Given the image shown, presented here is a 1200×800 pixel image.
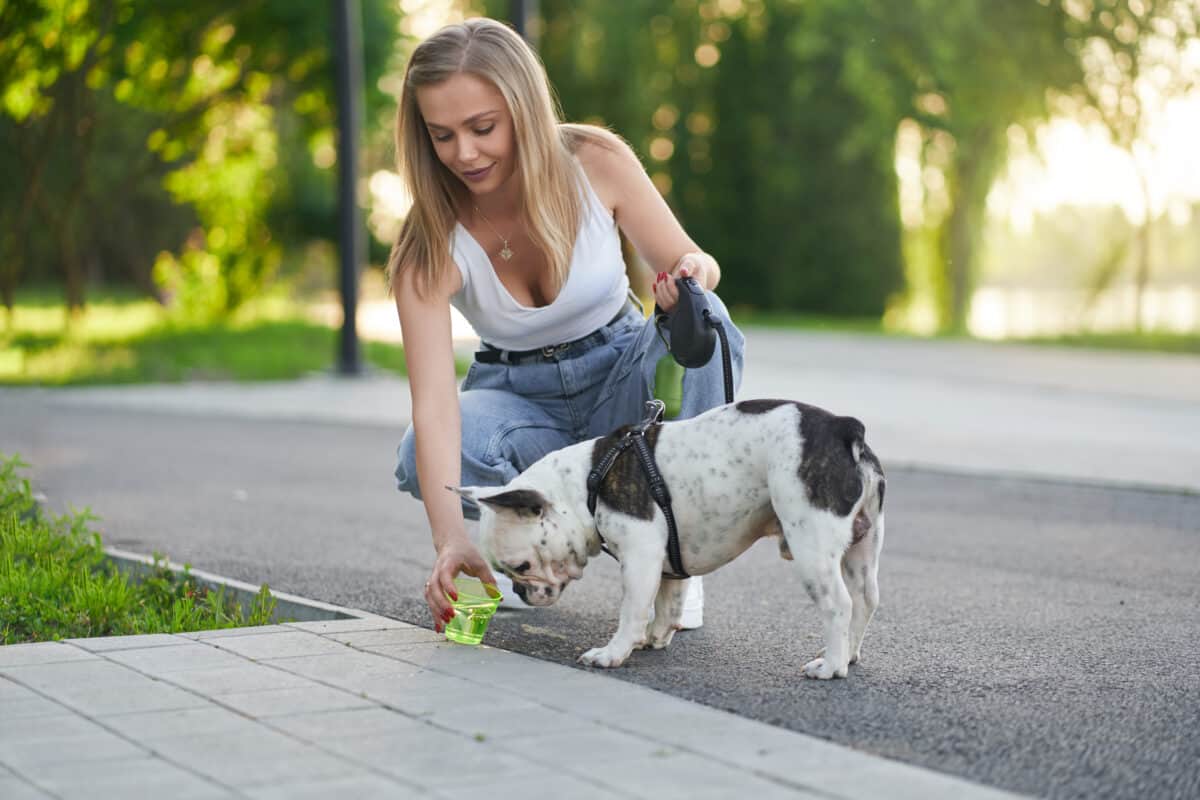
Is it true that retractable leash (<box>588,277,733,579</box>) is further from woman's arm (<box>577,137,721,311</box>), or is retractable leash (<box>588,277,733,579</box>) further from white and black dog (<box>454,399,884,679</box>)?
woman's arm (<box>577,137,721,311</box>)

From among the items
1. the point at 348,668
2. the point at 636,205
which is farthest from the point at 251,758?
the point at 636,205

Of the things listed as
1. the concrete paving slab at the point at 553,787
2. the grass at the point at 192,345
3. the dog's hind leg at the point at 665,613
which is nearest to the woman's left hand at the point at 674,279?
the dog's hind leg at the point at 665,613

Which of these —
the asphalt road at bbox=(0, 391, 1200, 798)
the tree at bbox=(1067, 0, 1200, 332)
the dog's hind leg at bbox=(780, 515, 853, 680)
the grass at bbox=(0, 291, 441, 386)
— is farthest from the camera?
the tree at bbox=(1067, 0, 1200, 332)

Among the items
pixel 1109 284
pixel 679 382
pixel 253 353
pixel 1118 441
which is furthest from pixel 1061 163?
pixel 679 382

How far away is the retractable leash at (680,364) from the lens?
4648mm

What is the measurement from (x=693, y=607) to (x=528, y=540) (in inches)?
39.4

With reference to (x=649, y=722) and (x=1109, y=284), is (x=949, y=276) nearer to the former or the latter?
(x=1109, y=284)

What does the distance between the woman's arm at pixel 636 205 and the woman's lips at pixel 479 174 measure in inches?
15.8

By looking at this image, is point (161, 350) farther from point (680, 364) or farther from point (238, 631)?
point (680, 364)

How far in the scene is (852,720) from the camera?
4156mm

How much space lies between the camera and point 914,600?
6.09 m

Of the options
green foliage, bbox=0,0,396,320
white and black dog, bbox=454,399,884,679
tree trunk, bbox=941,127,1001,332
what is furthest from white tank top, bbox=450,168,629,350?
tree trunk, bbox=941,127,1001,332

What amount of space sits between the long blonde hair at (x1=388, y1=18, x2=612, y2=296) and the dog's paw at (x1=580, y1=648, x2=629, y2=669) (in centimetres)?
127

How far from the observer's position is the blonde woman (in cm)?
502
